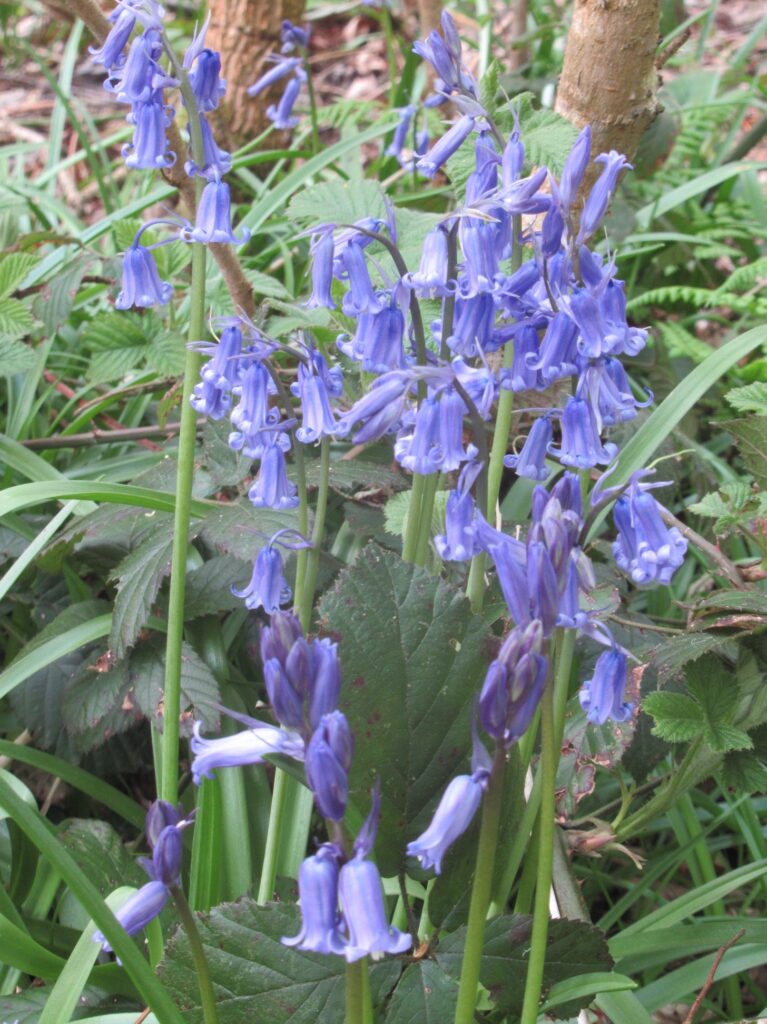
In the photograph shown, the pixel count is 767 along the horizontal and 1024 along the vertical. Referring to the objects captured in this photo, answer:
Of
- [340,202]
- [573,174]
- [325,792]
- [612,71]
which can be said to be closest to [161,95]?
[573,174]

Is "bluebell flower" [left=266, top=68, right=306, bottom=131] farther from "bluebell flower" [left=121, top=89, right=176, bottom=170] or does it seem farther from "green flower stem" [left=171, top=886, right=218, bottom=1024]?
"green flower stem" [left=171, top=886, right=218, bottom=1024]

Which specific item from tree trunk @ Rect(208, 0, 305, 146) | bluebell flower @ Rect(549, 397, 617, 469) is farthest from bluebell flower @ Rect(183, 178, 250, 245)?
tree trunk @ Rect(208, 0, 305, 146)

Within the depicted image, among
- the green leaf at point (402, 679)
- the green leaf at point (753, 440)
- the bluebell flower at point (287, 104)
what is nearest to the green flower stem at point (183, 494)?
the green leaf at point (402, 679)

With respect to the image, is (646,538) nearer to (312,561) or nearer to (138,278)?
(312,561)

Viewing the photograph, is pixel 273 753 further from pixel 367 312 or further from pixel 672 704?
pixel 672 704

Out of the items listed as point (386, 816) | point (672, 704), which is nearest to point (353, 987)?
point (386, 816)

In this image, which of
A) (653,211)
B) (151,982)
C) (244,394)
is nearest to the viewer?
(151,982)

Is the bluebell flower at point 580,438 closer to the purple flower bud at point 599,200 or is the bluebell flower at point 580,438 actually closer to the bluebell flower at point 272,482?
the purple flower bud at point 599,200
